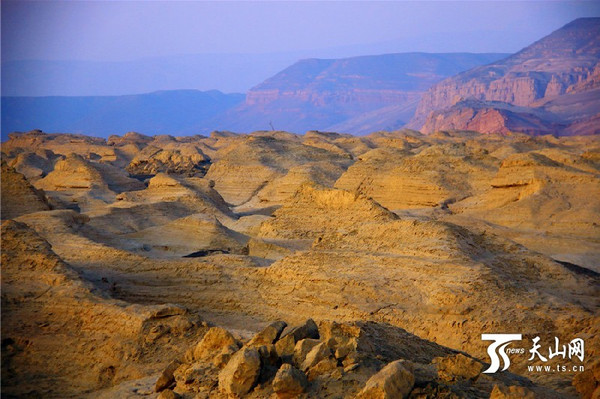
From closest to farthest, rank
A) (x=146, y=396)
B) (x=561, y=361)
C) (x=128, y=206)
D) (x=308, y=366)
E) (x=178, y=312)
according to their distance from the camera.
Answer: (x=308, y=366)
(x=146, y=396)
(x=561, y=361)
(x=178, y=312)
(x=128, y=206)

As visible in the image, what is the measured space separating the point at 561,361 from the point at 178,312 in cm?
599

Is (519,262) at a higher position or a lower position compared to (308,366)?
lower

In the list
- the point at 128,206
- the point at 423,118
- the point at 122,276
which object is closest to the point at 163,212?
A: the point at 128,206

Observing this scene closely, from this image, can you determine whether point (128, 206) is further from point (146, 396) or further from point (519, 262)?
point (146, 396)

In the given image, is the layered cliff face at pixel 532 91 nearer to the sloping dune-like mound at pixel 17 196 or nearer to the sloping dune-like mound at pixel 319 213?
the sloping dune-like mound at pixel 319 213

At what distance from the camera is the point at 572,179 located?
26359mm

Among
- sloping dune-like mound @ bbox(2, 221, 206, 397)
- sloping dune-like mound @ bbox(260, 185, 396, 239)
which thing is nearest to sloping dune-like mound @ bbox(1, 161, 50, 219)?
sloping dune-like mound @ bbox(260, 185, 396, 239)
